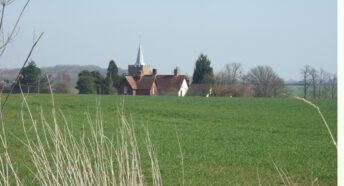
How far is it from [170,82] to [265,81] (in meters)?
19.6

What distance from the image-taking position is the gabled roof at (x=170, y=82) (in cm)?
7381

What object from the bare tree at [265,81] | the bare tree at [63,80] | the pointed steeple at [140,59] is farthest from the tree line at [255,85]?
the bare tree at [63,80]

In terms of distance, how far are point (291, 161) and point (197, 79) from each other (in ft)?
218

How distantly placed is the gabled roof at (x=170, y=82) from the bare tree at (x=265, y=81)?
49.0 feet

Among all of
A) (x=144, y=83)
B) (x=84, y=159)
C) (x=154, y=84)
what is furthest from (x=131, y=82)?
(x=84, y=159)

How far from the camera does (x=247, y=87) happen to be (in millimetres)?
62250

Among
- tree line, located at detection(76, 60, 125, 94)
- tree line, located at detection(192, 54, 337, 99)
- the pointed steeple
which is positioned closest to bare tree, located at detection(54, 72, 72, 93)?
tree line, located at detection(76, 60, 125, 94)

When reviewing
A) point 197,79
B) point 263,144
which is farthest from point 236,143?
point 197,79

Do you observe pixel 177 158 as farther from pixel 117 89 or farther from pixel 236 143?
pixel 117 89

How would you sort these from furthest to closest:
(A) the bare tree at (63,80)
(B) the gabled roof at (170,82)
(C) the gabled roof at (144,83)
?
(B) the gabled roof at (170,82)
(C) the gabled roof at (144,83)
(A) the bare tree at (63,80)

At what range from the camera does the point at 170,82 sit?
75.3 metres

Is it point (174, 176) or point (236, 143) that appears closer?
point (174, 176)

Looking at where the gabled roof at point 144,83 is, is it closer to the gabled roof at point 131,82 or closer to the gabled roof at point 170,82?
the gabled roof at point 131,82

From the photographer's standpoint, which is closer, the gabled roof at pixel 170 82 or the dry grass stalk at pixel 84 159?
the dry grass stalk at pixel 84 159
